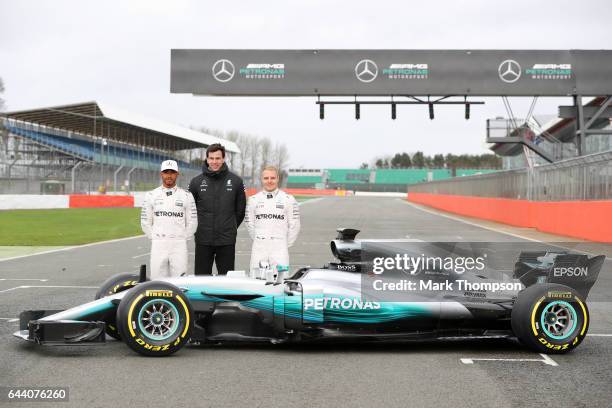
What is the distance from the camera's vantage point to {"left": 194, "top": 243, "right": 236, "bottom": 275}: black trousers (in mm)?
7668

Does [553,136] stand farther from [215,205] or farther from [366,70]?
→ [215,205]

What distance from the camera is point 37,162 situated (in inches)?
2373

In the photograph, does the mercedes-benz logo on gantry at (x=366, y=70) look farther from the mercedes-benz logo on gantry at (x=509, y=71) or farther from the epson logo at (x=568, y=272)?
the epson logo at (x=568, y=272)

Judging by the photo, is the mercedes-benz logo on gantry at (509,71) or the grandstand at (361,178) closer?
the mercedes-benz logo on gantry at (509,71)

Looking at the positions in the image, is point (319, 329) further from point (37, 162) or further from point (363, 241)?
point (37, 162)

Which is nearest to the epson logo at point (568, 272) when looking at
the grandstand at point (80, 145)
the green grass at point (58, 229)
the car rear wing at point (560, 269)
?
the car rear wing at point (560, 269)

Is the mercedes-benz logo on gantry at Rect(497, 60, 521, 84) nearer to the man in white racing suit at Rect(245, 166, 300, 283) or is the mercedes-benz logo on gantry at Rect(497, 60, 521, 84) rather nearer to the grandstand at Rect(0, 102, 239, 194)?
the man in white racing suit at Rect(245, 166, 300, 283)

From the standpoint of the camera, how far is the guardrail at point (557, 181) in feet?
70.2

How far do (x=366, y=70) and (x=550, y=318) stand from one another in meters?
20.5

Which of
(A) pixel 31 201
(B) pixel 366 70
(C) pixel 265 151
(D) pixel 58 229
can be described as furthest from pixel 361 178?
(D) pixel 58 229

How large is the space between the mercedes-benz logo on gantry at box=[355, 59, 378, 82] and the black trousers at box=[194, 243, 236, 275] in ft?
62.3

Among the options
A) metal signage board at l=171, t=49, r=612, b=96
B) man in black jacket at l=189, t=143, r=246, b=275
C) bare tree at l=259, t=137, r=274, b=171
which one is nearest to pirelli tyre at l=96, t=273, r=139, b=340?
man in black jacket at l=189, t=143, r=246, b=275

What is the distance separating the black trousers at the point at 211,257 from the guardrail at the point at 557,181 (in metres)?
15.7

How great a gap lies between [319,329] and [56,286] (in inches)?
234
